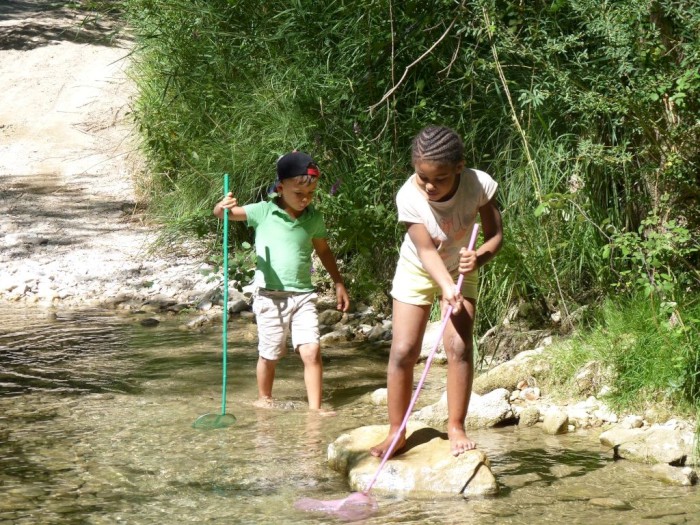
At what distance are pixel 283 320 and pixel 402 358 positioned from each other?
158cm

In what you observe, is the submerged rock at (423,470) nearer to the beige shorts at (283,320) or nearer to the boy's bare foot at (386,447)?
the boy's bare foot at (386,447)

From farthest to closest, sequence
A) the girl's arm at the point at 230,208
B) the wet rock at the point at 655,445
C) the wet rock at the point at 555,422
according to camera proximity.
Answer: the girl's arm at the point at 230,208 < the wet rock at the point at 555,422 < the wet rock at the point at 655,445

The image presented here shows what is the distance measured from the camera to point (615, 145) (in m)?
6.35

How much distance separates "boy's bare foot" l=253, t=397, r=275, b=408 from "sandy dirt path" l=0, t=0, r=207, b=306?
10.3 feet

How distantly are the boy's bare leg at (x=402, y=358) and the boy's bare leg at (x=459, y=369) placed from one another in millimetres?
132

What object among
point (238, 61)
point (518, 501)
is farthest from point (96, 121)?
point (518, 501)

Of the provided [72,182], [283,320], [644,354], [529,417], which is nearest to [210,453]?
[283,320]

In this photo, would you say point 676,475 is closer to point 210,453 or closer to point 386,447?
point 386,447

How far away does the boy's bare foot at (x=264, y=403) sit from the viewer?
5.82 meters

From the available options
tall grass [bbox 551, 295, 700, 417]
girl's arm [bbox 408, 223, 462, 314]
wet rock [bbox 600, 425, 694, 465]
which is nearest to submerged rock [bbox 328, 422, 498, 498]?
girl's arm [bbox 408, 223, 462, 314]

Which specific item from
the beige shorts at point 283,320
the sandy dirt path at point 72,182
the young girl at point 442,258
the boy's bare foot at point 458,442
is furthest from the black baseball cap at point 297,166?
the sandy dirt path at point 72,182

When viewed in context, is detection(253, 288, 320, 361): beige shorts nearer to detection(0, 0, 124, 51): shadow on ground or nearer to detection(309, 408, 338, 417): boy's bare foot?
detection(309, 408, 338, 417): boy's bare foot

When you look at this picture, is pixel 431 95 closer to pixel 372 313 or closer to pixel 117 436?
pixel 372 313

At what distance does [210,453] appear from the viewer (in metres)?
4.88
